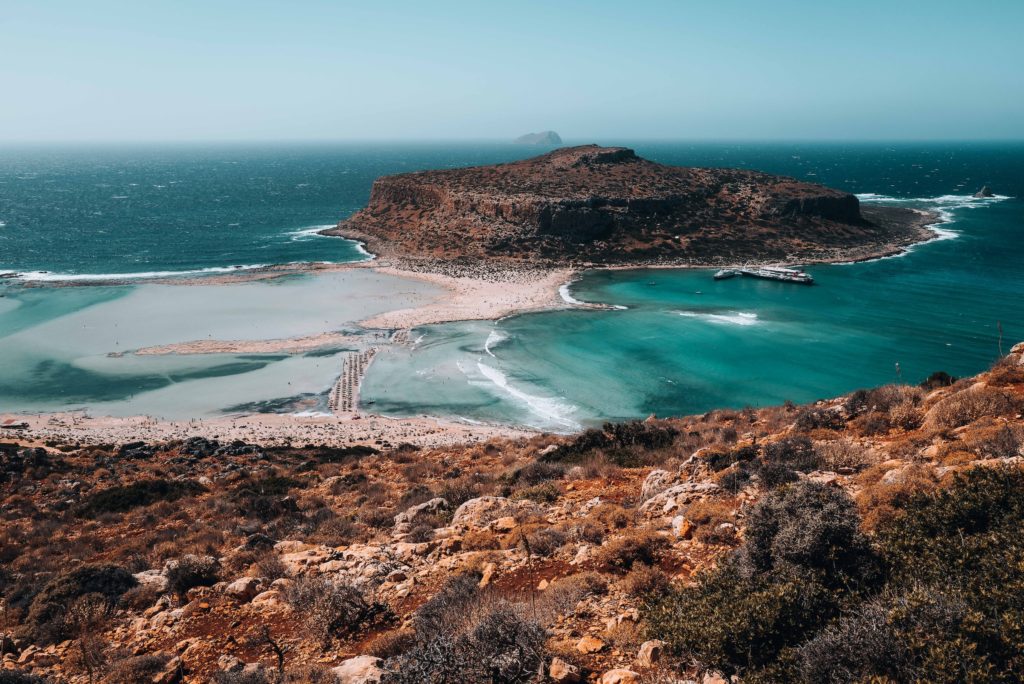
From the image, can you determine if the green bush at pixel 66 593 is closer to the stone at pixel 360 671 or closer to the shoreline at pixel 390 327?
the stone at pixel 360 671

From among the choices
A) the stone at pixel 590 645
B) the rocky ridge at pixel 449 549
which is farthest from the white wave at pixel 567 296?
the stone at pixel 590 645

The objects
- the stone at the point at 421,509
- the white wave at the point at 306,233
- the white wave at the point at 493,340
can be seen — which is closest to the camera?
the stone at the point at 421,509

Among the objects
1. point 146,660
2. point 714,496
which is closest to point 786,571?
point 714,496

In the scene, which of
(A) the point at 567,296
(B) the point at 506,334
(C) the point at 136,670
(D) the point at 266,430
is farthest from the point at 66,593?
(A) the point at 567,296

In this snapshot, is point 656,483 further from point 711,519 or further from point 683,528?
point 683,528

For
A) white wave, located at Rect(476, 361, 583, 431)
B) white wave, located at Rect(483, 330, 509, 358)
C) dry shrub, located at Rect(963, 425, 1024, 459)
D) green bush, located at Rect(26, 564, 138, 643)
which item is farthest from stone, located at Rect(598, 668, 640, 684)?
white wave, located at Rect(483, 330, 509, 358)
